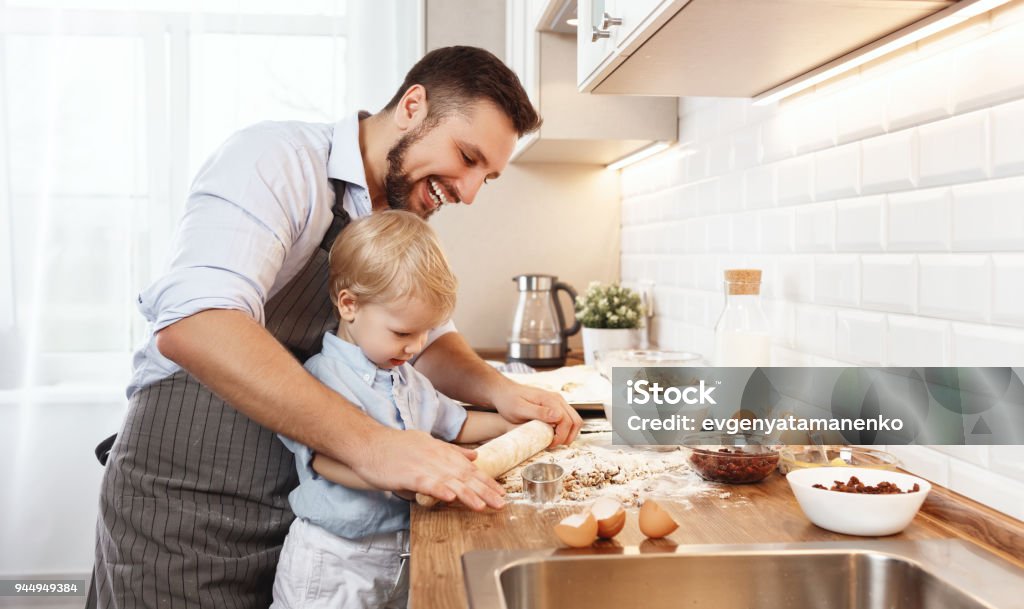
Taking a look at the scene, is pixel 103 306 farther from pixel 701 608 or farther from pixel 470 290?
pixel 701 608

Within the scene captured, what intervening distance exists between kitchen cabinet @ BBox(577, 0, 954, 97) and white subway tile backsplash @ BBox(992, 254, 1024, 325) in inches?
12.5

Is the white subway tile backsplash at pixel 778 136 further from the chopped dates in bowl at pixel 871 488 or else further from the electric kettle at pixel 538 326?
the electric kettle at pixel 538 326

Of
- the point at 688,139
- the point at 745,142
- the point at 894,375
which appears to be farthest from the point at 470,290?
the point at 894,375

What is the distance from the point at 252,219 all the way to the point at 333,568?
0.53 metres

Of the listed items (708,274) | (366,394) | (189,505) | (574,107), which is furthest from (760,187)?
(189,505)

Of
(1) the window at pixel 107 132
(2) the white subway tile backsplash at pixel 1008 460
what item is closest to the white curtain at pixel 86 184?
(1) the window at pixel 107 132

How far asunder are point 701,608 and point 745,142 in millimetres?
1134

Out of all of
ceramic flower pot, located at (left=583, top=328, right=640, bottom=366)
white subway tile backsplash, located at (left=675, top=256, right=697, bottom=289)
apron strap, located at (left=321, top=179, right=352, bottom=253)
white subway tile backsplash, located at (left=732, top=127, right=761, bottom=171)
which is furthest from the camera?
ceramic flower pot, located at (left=583, top=328, right=640, bottom=366)

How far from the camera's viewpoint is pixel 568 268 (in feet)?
9.70

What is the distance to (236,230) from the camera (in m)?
1.21

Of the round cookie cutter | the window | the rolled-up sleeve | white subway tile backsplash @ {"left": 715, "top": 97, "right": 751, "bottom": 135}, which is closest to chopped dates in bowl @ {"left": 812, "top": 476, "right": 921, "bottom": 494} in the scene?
the round cookie cutter

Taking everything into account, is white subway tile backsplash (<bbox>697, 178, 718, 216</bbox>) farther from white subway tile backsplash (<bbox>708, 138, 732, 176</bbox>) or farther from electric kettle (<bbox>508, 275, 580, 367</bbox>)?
electric kettle (<bbox>508, 275, 580, 367</bbox>)

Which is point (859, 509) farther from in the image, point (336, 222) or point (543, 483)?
point (336, 222)

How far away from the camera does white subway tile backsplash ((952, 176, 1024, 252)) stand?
987 millimetres
